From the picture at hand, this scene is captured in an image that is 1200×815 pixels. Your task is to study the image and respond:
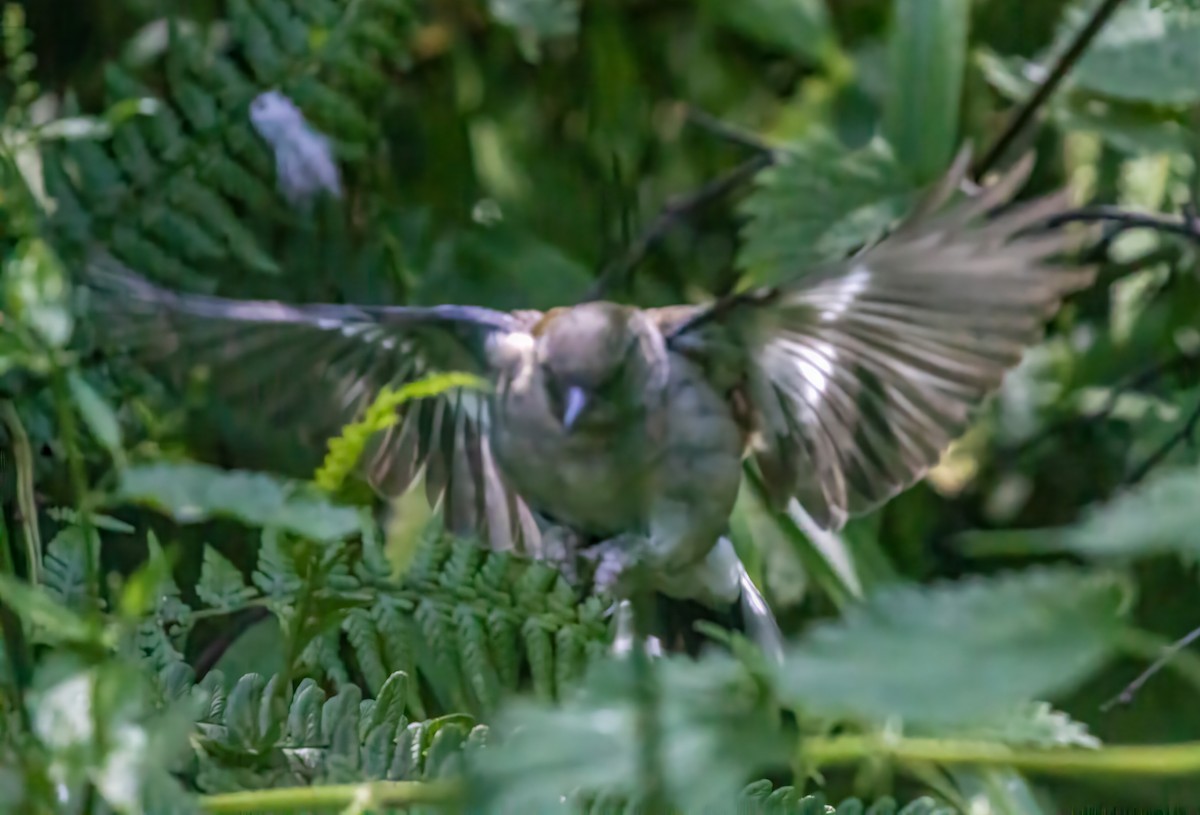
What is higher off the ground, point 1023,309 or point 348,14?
point 348,14

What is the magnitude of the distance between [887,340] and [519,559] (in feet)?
1.03

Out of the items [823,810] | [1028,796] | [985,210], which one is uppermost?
[985,210]

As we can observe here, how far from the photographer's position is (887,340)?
0.77 metres

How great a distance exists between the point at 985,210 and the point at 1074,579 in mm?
505

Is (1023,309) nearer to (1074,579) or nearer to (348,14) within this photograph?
(348,14)

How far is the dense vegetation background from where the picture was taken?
0.63 feet

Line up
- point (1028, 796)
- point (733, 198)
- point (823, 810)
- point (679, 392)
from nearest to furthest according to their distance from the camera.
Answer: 1. point (823, 810)
2. point (1028, 796)
3. point (679, 392)
4. point (733, 198)

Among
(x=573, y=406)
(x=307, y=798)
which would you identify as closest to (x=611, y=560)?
(x=573, y=406)

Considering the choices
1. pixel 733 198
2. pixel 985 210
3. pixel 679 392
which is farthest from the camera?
pixel 733 198

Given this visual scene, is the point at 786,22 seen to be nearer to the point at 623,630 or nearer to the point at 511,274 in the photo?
the point at 511,274

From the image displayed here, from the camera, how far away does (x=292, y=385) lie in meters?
0.79

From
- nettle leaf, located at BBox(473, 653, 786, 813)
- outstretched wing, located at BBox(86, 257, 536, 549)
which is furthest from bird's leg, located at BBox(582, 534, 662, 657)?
nettle leaf, located at BBox(473, 653, 786, 813)

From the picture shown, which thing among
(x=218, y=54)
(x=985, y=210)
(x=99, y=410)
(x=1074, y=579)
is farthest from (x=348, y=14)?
(x=1074, y=579)

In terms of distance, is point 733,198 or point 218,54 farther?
point 733,198
